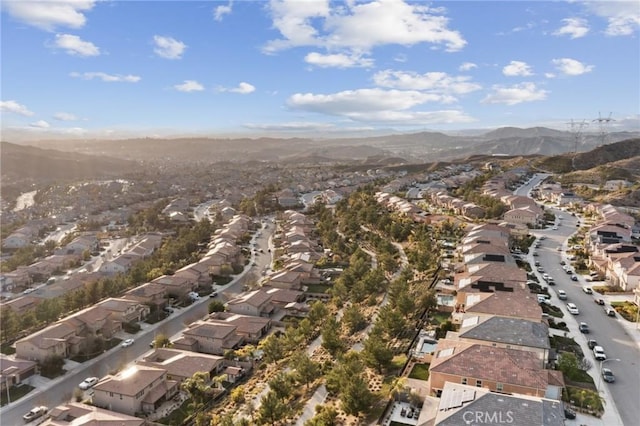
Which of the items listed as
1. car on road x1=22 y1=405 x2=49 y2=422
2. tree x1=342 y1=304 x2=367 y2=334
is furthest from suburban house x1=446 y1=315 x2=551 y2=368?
car on road x1=22 y1=405 x2=49 y2=422

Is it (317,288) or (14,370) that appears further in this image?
(317,288)

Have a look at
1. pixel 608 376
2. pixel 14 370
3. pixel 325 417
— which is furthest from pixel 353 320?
pixel 14 370

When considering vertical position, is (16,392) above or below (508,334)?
below

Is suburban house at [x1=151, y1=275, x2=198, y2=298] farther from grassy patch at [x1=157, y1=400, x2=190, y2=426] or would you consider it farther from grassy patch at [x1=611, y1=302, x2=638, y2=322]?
grassy patch at [x1=611, y1=302, x2=638, y2=322]

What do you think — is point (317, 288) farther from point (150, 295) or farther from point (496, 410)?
point (496, 410)

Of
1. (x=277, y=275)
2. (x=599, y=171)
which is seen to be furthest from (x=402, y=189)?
(x=277, y=275)

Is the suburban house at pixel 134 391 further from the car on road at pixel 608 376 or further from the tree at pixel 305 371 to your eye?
the car on road at pixel 608 376
